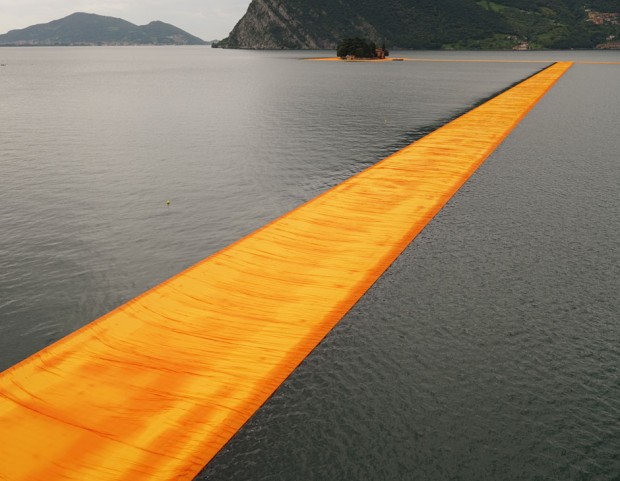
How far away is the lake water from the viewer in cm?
636

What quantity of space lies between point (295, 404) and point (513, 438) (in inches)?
113

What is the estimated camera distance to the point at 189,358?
325 inches

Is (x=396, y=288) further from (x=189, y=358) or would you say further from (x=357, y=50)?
(x=357, y=50)

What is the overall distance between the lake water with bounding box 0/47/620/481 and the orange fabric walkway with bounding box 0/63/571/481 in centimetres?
50

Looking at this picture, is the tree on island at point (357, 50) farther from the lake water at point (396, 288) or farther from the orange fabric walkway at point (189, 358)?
the orange fabric walkway at point (189, 358)

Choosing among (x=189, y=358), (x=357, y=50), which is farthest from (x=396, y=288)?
(x=357, y=50)

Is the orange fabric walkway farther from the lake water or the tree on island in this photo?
the tree on island

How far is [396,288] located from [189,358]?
4.60 meters

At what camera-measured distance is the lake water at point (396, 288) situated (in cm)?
636

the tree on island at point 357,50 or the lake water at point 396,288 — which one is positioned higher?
the tree on island at point 357,50

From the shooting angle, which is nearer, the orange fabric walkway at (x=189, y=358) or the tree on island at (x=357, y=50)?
the orange fabric walkway at (x=189, y=358)

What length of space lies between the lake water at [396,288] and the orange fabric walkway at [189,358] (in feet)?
1.63

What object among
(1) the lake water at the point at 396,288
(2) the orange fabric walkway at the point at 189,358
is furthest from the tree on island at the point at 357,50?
(2) the orange fabric walkway at the point at 189,358

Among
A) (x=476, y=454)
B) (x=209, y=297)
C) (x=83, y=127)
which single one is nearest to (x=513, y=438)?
(x=476, y=454)
